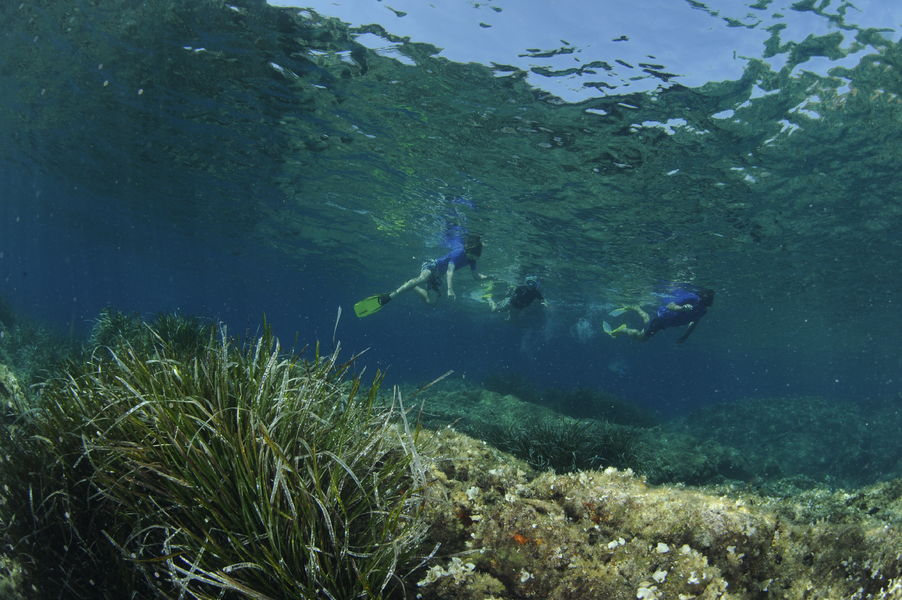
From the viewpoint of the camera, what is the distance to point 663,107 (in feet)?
38.8

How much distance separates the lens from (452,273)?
19.2 metres

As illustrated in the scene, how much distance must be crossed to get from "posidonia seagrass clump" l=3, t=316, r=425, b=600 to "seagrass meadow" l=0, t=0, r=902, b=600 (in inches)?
0.9

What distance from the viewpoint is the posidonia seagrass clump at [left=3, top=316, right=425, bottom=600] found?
6.75 ft

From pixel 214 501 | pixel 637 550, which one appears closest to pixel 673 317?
pixel 637 550

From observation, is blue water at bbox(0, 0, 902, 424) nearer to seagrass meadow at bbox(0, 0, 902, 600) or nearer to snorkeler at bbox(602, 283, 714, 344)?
seagrass meadow at bbox(0, 0, 902, 600)

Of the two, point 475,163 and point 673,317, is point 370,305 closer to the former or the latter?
point 475,163

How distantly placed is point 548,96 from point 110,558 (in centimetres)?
1277

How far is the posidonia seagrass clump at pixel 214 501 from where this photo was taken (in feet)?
6.75

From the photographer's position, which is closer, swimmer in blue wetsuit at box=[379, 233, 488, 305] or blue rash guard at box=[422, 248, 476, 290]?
swimmer in blue wetsuit at box=[379, 233, 488, 305]

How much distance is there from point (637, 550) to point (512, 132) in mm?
13471

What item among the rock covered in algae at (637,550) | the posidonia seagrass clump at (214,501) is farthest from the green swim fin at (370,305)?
the rock covered in algae at (637,550)

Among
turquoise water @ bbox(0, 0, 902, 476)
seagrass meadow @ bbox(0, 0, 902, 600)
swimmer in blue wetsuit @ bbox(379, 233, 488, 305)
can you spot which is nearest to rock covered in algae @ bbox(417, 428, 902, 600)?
seagrass meadow @ bbox(0, 0, 902, 600)

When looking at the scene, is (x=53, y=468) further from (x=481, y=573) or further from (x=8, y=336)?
(x=8, y=336)

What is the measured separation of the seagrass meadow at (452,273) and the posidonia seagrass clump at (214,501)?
0.08ft
